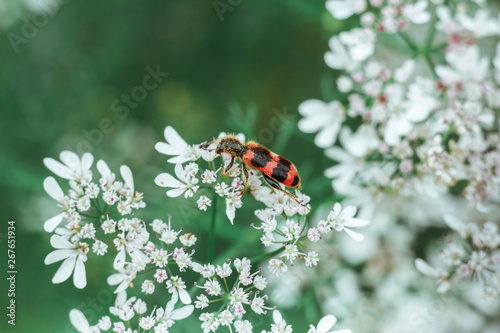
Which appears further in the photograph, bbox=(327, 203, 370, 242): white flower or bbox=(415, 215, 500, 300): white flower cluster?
bbox=(415, 215, 500, 300): white flower cluster

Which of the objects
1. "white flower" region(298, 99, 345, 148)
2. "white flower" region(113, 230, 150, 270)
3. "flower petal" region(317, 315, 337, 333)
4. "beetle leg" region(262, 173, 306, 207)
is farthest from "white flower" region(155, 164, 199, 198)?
"white flower" region(298, 99, 345, 148)

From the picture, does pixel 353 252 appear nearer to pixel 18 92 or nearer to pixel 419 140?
pixel 419 140

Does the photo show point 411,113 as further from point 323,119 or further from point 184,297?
point 184,297

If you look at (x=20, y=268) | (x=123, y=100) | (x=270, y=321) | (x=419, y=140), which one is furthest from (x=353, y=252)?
(x=20, y=268)

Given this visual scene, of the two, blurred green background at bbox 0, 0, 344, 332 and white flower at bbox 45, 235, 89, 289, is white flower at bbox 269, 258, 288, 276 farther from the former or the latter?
blurred green background at bbox 0, 0, 344, 332

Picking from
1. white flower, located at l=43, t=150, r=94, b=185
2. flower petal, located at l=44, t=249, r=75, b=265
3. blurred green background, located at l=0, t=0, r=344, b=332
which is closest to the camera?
flower petal, located at l=44, t=249, r=75, b=265

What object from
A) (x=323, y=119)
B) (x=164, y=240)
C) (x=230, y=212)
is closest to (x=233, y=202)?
(x=230, y=212)

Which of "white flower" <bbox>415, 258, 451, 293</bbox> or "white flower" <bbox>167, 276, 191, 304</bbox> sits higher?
"white flower" <bbox>167, 276, 191, 304</bbox>
